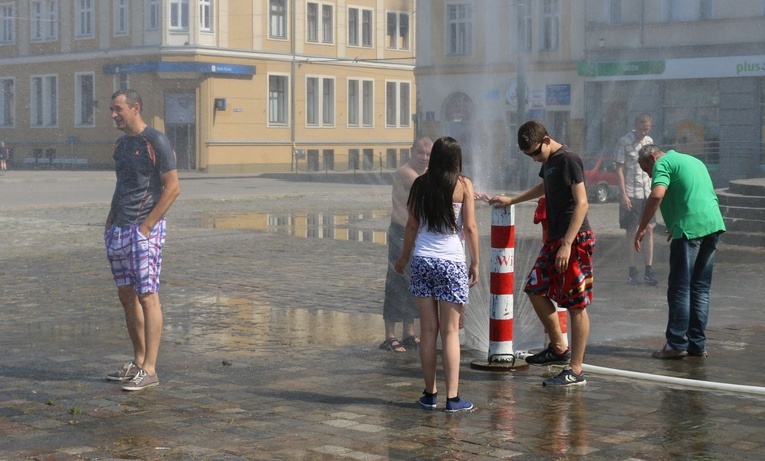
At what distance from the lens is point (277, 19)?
2082 inches

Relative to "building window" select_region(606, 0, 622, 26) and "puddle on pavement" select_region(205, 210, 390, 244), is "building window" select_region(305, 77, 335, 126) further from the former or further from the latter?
"puddle on pavement" select_region(205, 210, 390, 244)

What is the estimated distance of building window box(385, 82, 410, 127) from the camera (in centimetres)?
6006

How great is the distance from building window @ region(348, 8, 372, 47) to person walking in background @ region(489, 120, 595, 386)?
48606 mm

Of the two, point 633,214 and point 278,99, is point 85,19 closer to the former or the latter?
point 278,99

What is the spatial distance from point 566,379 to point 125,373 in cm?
272

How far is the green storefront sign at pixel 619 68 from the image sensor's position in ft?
85.6

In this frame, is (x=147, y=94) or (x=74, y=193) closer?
(x=74, y=193)

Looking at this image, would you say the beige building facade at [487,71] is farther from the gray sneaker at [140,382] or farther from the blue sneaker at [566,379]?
the gray sneaker at [140,382]

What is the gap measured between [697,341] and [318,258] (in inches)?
306

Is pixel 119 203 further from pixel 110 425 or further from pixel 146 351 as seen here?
pixel 110 425

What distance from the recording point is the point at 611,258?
16.0m

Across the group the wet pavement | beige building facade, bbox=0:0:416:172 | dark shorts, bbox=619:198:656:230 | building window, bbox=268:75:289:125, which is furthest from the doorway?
dark shorts, bbox=619:198:656:230

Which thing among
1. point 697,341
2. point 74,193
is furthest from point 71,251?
point 74,193

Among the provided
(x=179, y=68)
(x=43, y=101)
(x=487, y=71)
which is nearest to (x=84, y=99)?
(x=43, y=101)
